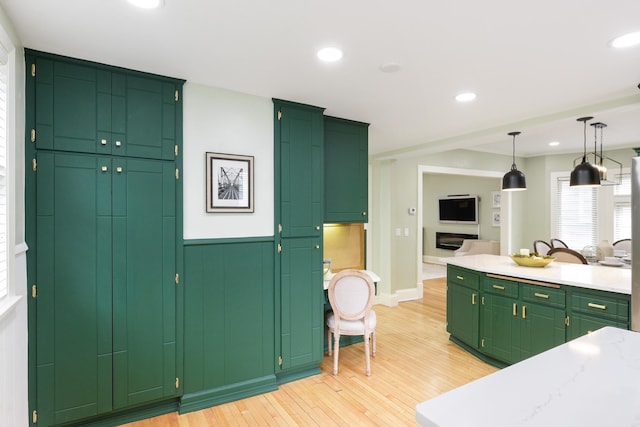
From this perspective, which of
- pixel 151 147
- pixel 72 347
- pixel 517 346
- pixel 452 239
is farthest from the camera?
pixel 452 239

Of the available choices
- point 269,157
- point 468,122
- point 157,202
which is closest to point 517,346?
point 468,122

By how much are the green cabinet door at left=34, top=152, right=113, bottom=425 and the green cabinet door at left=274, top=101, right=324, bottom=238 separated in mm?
1341

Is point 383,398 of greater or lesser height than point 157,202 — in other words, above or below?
below

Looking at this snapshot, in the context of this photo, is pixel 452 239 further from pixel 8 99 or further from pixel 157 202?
pixel 8 99

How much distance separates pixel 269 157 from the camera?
2986mm

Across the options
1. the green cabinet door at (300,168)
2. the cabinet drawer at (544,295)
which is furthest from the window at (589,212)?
the green cabinet door at (300,168)

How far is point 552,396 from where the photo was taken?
3.05 feet

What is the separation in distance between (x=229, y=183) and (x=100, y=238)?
0.98m

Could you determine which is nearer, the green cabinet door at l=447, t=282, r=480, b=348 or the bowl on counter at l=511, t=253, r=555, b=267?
the bowl on counter at l=511, t=253, r=555, b=267

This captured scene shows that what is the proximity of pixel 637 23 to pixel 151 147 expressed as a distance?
302 cm

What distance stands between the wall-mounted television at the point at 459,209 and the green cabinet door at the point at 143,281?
8.59m

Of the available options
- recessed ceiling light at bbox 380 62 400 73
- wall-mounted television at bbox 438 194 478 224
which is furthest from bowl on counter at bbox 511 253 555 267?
wall-mounted television at bbox 438 194 478 224

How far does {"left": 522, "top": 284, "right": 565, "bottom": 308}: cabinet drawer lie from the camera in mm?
2914

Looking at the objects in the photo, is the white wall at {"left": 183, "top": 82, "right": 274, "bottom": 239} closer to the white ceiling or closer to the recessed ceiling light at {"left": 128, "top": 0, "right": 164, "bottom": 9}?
the white ceiling
